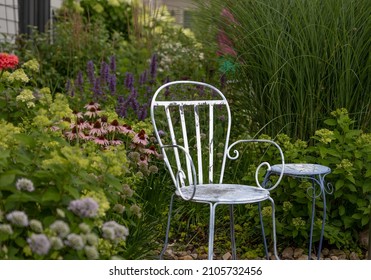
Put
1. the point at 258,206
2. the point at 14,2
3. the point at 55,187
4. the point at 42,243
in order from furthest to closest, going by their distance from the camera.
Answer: the point at 14,2 → the point at 258,206 → the point at 55,187 → the point at 42,243

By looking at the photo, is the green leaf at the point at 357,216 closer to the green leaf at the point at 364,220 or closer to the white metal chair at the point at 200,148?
the green leaf at the point at 364,220

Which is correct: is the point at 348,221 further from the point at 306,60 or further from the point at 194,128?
the point at 194,128

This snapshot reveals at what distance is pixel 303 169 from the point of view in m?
3.66

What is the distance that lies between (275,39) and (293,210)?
38.3 inches

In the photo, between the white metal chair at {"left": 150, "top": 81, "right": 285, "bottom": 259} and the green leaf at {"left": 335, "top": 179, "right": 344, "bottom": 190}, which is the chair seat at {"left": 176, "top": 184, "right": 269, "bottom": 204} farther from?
the green leaf at {"left": 335, "top": 179, "right": 344, "bottom": 190}

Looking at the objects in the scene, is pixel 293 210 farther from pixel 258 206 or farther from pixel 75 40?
pixel 75 40

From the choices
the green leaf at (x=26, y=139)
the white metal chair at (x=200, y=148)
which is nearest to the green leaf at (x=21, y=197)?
the green leaf at (x=26, y=139)

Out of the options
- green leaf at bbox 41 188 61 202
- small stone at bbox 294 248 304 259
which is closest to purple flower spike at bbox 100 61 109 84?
small stone at bbox 294 248 304 259

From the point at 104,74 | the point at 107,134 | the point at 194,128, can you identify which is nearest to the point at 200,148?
the point at 107,134

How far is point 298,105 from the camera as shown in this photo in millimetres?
4234

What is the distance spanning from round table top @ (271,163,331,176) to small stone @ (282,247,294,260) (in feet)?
1.68
